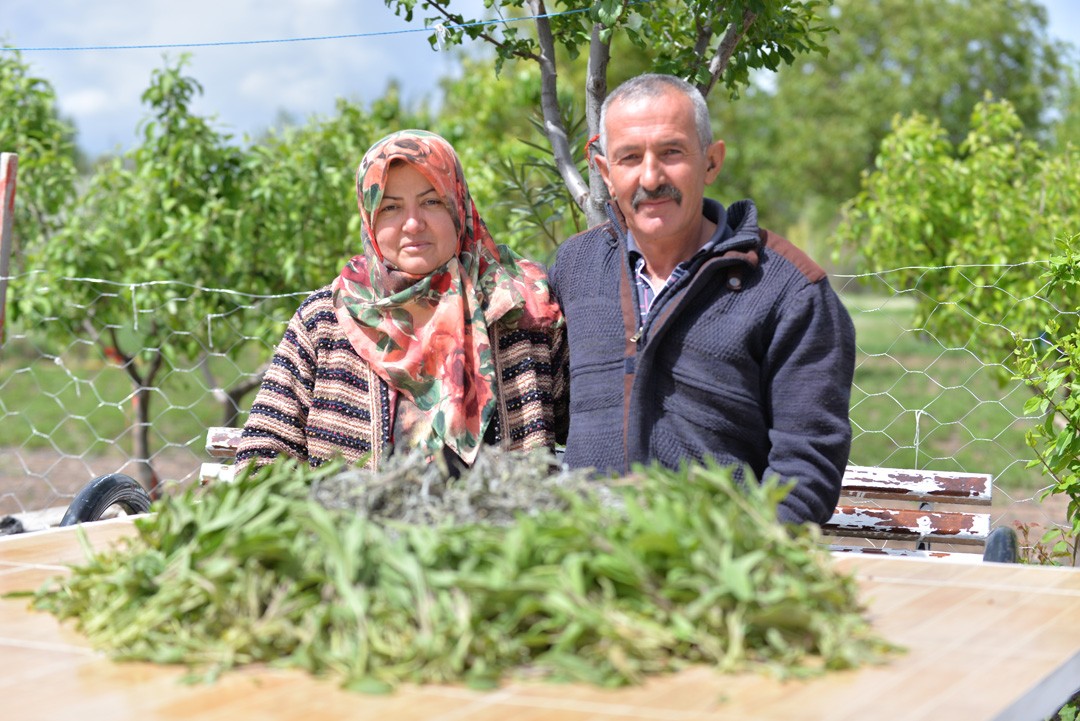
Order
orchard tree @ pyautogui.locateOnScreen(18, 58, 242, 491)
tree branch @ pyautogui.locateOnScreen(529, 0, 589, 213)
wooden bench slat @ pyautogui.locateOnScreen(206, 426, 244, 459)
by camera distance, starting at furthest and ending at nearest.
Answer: orchard tree @ pyautogui.locateOnScreen(18, 58, 242, 491) < wooden bench slat @ pyautogui.locateOnScreen(206, 426, 244, 459) < tree branch @ pyautogui.locateOnScreen(529, 0, 589, 213)

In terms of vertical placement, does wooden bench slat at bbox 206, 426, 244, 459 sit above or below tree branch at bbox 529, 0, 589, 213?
below

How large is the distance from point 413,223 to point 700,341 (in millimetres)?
739

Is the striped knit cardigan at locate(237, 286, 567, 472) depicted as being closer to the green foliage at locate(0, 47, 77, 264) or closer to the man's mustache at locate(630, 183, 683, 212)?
the man's mustache at locate(630, 183, 683, 212)

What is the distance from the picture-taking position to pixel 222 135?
5867 millimetres

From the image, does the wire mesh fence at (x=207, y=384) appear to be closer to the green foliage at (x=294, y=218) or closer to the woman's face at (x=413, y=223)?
the green foliage at (x=294, y=218)

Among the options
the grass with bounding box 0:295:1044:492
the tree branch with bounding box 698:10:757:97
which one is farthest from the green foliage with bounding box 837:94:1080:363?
the tree branch with bounding box 698:10:757:97

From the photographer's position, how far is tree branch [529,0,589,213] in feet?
12.2

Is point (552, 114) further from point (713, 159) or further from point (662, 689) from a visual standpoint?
point (662, 689)

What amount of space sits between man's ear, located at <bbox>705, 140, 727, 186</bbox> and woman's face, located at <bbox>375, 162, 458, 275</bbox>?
0.61 meters

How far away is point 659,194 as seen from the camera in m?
2.60

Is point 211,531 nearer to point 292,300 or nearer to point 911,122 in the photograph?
point 292,300

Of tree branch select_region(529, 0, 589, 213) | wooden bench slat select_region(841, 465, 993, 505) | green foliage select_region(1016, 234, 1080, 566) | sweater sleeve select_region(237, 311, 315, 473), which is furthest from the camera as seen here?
tree branch select_region(529, 0, 589, 213)

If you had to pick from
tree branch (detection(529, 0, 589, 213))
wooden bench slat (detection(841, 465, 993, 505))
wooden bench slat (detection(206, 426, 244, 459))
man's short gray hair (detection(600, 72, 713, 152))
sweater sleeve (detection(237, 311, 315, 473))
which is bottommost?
wooden bench slat (detection(841, 465, 993, 505))

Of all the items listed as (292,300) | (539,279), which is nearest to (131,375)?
(292,300)
